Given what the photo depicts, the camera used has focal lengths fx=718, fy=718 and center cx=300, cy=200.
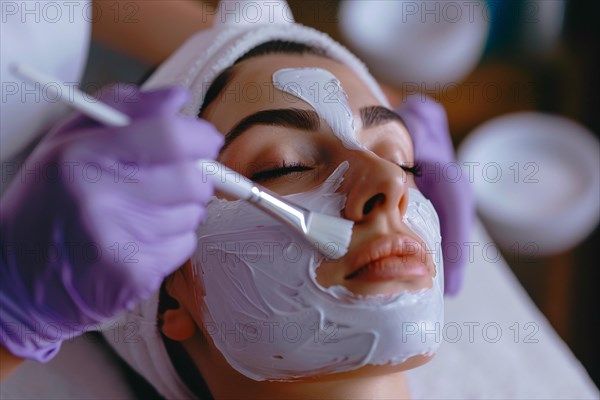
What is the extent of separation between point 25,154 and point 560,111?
1397mm

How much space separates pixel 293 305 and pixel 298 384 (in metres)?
0.12

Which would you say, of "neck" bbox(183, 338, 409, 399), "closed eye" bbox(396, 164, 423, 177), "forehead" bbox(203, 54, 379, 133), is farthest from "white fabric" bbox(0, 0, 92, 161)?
"closed eye" bbox(396, 164, 423, 177)

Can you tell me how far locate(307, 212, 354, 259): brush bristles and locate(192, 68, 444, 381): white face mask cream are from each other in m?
0.02

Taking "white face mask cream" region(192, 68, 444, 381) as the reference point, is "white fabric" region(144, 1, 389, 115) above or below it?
above

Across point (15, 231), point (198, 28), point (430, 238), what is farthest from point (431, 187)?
point (15, 231)

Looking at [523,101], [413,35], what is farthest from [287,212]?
[523,101]

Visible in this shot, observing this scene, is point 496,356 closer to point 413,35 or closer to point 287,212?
point 287,212

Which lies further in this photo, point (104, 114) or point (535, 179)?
point (535, 179)

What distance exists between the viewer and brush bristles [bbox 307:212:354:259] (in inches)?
29.4

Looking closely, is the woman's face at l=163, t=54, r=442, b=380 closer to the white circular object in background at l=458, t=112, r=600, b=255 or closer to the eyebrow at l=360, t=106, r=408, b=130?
the eyebrow at l=360, t=106, r=408, b=130

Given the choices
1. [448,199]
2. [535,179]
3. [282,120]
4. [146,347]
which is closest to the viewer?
[282,120]

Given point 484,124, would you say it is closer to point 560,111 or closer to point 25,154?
point 560,111

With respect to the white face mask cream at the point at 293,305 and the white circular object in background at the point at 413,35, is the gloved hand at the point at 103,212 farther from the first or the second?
the white circular object in background at the point at 413,35

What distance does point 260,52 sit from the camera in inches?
37.7
